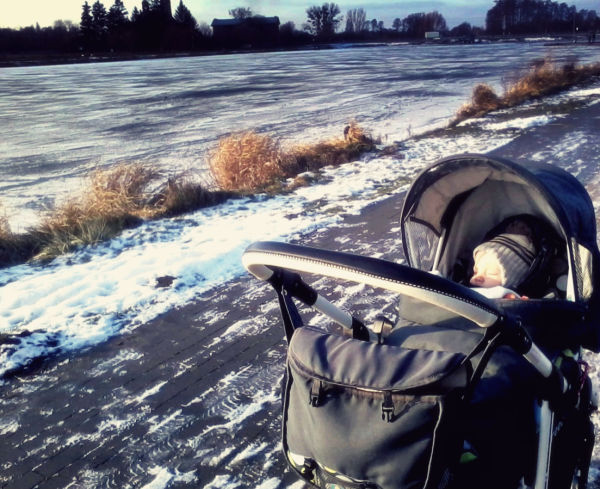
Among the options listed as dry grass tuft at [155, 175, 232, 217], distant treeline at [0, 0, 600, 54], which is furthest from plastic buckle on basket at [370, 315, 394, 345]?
distant treeline at [0, 0, 600, 54]

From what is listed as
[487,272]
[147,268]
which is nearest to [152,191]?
[147,268]

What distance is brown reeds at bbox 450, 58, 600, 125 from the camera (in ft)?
50.4

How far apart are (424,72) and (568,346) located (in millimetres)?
32639

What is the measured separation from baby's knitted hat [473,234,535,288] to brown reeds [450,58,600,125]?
1144 cm

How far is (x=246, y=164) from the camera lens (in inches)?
356

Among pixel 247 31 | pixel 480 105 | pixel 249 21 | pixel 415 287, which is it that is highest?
pixel 249 21

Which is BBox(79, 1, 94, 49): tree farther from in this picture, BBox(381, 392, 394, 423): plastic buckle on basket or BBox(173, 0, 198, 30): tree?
BBox(381, 392, 394, 423): plastic buckle on basket

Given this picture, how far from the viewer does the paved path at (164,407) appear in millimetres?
2689

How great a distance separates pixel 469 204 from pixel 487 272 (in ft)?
1.79

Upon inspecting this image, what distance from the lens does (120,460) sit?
2.77 meters

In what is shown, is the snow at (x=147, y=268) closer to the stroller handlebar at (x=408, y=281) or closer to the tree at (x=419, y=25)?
the stroller handlebar at (x=408, y=281)

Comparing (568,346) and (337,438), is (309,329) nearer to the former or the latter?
(337,438)

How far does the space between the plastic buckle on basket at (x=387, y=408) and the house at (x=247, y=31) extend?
89764 millimetres

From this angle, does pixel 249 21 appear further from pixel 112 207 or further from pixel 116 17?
pixel 112 207
